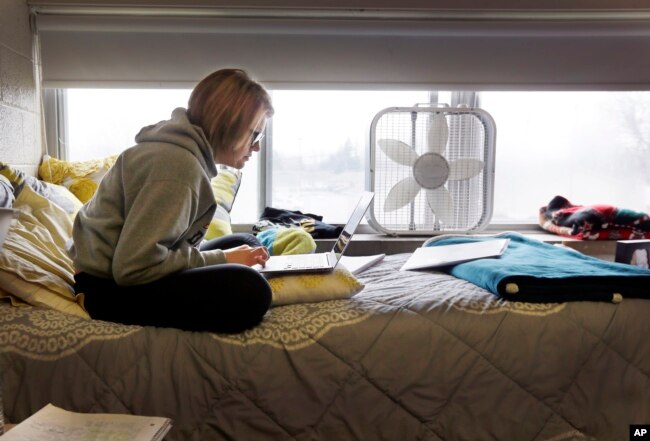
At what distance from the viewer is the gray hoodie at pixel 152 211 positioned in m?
1.10

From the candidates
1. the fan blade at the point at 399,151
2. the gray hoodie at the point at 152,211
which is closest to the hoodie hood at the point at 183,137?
the gray hoodie at the point at 152,211

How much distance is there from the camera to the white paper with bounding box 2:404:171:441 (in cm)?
77

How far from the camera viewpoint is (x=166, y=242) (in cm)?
113

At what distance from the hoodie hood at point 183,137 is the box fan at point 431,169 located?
1.08m

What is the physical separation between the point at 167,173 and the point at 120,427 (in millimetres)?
526

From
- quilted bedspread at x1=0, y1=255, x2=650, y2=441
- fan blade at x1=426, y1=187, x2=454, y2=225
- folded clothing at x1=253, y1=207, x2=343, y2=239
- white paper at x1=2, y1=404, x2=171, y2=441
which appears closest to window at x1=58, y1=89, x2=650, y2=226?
folded clothing at x1=253, y1=207, x2=343, y2=239

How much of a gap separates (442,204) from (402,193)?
0.58 ft

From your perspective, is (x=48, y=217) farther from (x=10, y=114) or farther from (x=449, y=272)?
(x=449, y=272)

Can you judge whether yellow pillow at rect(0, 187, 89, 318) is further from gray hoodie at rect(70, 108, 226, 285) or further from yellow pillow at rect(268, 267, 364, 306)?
yellow pillow at rect(268, 267, 364, 306)

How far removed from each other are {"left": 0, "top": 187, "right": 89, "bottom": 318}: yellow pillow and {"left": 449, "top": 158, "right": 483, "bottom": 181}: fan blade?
1455 millimetres

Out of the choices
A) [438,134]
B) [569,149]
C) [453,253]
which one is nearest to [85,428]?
[453,253]

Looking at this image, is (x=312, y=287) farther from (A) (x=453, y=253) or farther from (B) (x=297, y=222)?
(B) (x=297, y=222)

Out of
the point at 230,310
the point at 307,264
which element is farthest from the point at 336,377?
the point at 307,264

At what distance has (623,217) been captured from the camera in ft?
7.39
